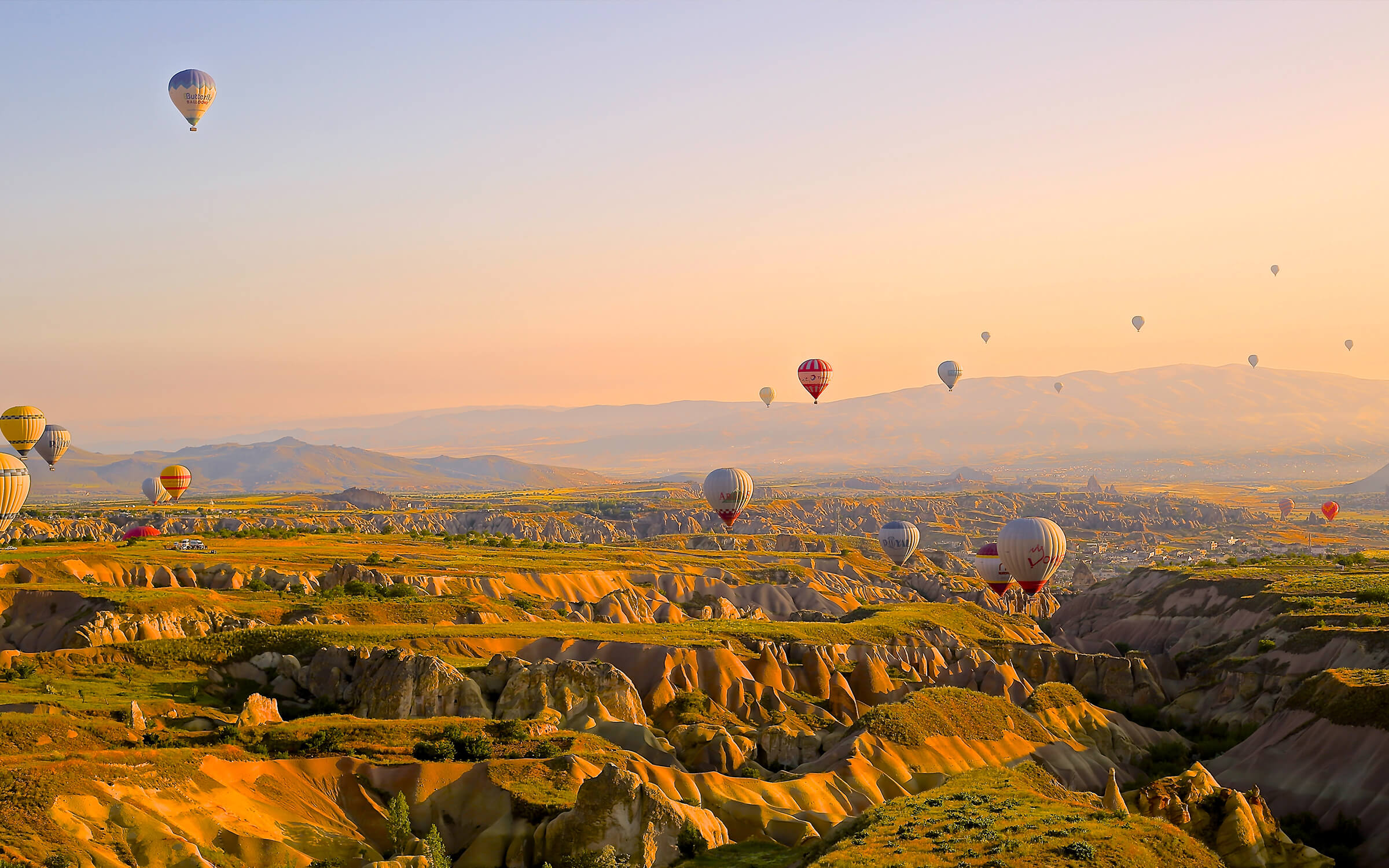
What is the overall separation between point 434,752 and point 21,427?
104 metres

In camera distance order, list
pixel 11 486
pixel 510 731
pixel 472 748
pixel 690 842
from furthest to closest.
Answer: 1. pixel 11 486
2. pixel 510 731
3. pixel 472 748
4. pixel 690 842

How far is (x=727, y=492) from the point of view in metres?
142

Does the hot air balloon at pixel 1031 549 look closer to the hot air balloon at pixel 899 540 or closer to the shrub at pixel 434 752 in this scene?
the hot air balloon at pixel 899 540

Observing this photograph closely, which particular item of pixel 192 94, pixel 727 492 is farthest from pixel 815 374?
pixel 192 94

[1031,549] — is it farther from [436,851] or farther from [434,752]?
[436,851]

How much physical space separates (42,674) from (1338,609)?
90.6 metres

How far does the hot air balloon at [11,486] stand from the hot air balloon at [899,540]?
99.3 meters

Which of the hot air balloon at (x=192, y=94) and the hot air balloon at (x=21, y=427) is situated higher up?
the hot air balloon at (x=192, y=94)

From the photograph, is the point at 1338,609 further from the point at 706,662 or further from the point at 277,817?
the point at 277,817

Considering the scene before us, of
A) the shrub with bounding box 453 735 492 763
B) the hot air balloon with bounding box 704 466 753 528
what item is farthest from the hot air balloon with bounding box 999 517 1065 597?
the shrub with bounding box 453 735 492 763

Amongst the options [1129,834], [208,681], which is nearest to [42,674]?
[208,681]

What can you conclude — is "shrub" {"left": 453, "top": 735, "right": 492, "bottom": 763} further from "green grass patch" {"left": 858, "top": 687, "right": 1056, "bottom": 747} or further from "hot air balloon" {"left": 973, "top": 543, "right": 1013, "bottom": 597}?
"hot air balloon" {"left": 973, "top": 543, "right": 1013, "bottom": 597}

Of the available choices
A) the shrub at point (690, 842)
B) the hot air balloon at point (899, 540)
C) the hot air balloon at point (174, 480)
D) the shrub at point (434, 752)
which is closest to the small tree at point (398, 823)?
the shrub at point (434, 752)

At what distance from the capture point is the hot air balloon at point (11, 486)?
97.4 m
